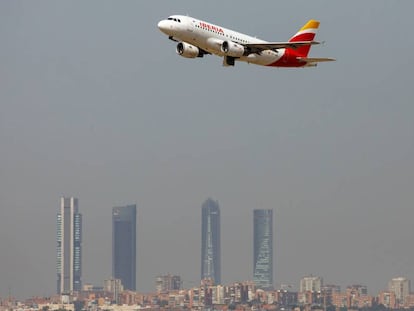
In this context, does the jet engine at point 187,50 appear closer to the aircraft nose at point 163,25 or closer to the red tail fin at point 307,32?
the aircraft nose at point 163,25

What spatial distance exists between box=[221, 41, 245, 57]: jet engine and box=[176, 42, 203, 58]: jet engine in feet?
6.17

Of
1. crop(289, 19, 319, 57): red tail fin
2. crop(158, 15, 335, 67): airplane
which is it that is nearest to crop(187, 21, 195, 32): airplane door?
crop(158, 15, 335, 67): airplane

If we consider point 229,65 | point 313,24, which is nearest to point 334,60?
point 229,65

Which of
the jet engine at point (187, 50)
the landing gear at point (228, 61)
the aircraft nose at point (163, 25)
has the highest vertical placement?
the aircraft nose at point (163, 25)

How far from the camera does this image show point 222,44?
10044cm

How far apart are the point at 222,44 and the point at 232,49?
78cm

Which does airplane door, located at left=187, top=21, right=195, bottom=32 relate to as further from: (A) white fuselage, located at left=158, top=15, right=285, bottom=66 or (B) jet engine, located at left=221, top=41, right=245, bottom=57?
(B) jet engine, located at left=221, top=41, right=245, bottom=57

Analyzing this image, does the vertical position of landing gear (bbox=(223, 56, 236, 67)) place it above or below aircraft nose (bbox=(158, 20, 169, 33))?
below

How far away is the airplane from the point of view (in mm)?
99750

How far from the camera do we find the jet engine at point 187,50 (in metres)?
99.9

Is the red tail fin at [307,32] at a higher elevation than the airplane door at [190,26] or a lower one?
higher

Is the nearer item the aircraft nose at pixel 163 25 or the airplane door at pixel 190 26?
the aircraft nose at pixel 163 25

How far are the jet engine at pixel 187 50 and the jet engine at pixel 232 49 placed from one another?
188cm

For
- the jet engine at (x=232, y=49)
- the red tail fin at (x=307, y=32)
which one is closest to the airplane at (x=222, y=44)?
the jet engine at (x=232, y=49)
